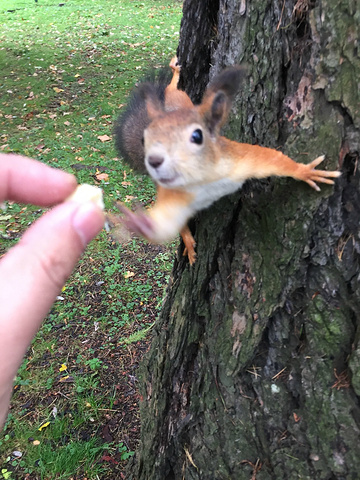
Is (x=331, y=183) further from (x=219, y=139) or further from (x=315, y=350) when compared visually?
(x=315, y=350)

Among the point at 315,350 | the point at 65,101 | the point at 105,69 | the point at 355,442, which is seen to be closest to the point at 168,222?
the point at 315,350

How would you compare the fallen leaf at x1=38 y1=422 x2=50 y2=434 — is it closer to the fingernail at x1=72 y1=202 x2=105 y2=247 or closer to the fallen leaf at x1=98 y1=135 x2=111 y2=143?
the fingernail at x1=72 y1=202 x2=105 y2=247

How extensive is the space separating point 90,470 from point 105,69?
22.3 feet

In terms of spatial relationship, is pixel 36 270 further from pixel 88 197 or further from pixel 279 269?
pixel 279 269

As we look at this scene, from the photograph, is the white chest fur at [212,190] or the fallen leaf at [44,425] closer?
the white chest fur at [212,190]

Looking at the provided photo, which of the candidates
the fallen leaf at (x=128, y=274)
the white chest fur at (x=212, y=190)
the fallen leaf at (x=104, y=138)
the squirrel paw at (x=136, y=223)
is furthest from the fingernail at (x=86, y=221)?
the fallen leaf at (x=104, y=138)

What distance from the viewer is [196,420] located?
1597 millimetres

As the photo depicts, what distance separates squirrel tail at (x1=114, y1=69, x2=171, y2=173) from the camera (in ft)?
5.47

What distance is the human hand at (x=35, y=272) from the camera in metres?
0.90

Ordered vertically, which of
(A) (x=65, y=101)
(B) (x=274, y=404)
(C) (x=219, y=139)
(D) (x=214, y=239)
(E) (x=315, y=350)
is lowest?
(A) (x=65, y=101)

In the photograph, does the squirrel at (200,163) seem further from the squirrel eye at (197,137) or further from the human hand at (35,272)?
the human hand at (35,272)

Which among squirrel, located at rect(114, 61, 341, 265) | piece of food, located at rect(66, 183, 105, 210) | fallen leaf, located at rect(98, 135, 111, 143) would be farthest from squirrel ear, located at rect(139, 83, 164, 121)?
fallen leaf, located at rect(98, 135, 111, 143)

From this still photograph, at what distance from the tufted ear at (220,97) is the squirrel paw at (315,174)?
330 millimetres

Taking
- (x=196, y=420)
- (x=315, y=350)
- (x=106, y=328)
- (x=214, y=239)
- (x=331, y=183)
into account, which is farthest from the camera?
(x=106, y=328)
